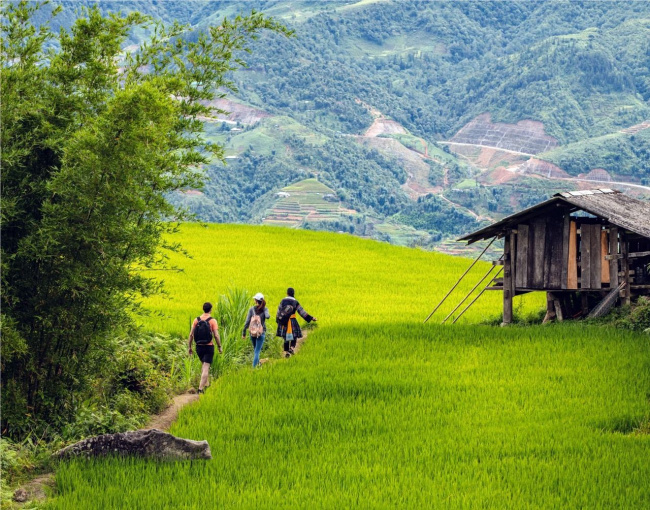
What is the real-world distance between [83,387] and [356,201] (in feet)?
430

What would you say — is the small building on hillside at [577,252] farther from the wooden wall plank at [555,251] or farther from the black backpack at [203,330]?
the black backpack at [203,330]

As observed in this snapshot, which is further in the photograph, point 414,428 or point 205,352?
point 205,352

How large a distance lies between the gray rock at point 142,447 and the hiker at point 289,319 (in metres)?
5.64

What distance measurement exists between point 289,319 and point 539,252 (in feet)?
21.1

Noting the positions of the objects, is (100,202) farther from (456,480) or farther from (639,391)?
(639,391)

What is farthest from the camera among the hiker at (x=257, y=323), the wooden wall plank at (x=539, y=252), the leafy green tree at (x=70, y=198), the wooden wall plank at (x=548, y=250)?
the wooden wall plank at (x=539, y=252)

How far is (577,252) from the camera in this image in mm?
19312

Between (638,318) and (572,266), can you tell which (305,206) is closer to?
(572,266)

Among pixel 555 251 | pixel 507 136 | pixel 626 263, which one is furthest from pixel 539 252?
pixel 507 136

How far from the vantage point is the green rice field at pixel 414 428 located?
30.0ft

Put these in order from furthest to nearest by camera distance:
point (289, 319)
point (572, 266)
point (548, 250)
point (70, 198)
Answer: point (548, 250)
point (572, 266)
point (289, 319)
point (70, 198)

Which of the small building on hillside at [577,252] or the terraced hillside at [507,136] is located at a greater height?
the terraced hillside at [507,136]

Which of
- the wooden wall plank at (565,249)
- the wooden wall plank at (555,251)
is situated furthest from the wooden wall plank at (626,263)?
the wooden wall plank at (555,251)

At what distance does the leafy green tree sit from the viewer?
10461mm
